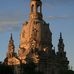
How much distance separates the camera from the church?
127m

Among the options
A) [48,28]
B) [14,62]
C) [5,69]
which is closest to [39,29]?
[48,28]

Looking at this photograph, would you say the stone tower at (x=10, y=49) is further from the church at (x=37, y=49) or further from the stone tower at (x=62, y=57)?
the stone tower at (x=62, y=57)

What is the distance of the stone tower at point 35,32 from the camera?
129500mm

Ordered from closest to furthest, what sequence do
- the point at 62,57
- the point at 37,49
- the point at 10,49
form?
the point at 37,49 < the point at 10,49 < the point at 62,57

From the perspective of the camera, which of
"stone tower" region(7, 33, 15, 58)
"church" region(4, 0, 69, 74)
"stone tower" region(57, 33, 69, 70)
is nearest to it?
"church" region(4, 0, 69, 74)

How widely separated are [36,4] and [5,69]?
92.0 feet

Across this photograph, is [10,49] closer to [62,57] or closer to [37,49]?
[37,49]

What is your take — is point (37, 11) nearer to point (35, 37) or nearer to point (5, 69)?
point (35, 37)

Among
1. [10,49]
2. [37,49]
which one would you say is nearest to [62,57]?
[37,49]

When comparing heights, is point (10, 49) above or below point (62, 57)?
above

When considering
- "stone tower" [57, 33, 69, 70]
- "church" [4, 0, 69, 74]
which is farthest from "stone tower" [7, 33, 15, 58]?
"stone tower" [57, 33, 69, 70]

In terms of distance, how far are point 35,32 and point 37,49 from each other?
14.2ft

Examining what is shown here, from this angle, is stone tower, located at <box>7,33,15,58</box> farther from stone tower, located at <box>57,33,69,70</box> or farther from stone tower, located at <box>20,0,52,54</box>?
stone tower, located at <box>57,33,69,70</box>

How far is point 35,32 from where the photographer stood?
13012 cm
